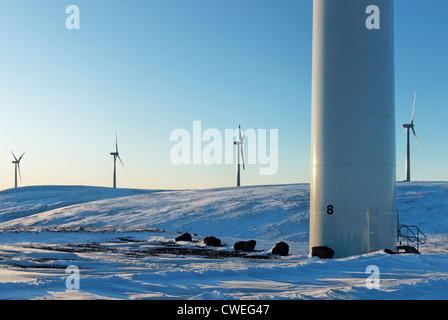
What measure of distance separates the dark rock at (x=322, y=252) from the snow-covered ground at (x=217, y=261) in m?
0.65

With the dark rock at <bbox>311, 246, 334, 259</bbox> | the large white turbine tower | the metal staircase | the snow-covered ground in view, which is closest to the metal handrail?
the metal staircase

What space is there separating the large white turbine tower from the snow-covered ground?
84.2 inches

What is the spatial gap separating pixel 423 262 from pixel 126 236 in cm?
1625

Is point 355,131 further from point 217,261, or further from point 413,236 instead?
point 413,236

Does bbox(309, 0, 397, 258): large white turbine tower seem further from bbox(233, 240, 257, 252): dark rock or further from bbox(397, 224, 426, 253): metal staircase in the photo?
bbox(233, 240, 257, 252): dark rock

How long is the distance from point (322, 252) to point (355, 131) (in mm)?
4516

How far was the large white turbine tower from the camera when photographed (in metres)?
19.1

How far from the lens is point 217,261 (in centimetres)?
1611

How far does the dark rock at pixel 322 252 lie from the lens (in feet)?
60.4

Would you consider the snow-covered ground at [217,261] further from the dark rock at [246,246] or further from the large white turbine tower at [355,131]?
the large white turbine tower at [355,131]

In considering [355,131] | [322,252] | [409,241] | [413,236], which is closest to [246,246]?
[322,252]
